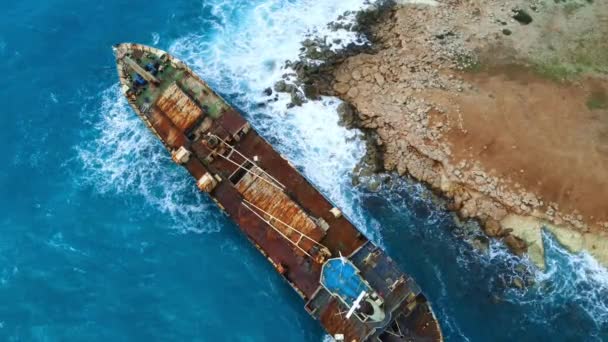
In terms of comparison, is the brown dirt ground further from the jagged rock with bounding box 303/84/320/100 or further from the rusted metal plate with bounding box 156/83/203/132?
the rusted metal plate with bounding box 156/83/203/132

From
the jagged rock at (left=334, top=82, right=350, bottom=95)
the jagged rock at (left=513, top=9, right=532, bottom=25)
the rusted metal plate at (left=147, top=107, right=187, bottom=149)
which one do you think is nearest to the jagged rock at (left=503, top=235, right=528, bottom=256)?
the jagged rock at (left=334, top=82, right=350, bottom=95)

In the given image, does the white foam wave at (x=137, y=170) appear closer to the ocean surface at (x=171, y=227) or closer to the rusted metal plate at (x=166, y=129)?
the ocean surface at (x=171, y=227)

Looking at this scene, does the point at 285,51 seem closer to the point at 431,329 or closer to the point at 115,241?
the point at 115,241

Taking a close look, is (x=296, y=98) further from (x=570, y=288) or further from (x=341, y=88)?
(x=570, y=288)

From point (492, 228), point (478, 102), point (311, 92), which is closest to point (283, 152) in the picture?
point (311, 92)

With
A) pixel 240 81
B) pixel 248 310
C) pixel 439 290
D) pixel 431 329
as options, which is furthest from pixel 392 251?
pixel 240 81

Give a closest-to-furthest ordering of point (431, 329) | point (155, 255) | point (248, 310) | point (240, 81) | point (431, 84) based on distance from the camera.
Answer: point (431, 329) → point (248, 310) → point (155, 255) → point (431, 84) → point (240, 81)
